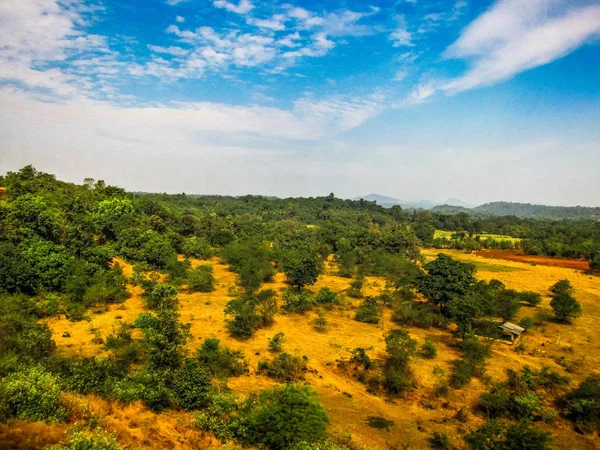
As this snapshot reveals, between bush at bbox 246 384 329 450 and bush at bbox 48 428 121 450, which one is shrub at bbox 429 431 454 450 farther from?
bush at bbox 48 428 121 450

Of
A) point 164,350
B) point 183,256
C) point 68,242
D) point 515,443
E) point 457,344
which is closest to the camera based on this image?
point 515,443

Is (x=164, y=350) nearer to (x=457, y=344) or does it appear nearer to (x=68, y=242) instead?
(x=457, y=344)

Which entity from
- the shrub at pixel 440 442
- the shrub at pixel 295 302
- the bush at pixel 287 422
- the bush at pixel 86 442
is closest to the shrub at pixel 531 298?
the shrub at pixel 295 302

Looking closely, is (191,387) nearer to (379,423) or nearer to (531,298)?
(379,423)

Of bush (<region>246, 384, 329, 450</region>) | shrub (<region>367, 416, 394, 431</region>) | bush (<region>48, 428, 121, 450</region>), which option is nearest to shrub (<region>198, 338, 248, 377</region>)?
bush (<region>246, 384, 329, 450</region>)

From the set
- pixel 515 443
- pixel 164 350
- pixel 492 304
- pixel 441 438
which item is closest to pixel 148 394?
pixel 164 350

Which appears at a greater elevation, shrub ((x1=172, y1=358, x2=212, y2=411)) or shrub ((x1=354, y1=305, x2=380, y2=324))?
shrub ((x1=172, y1=358, x2=212, y2=411))
